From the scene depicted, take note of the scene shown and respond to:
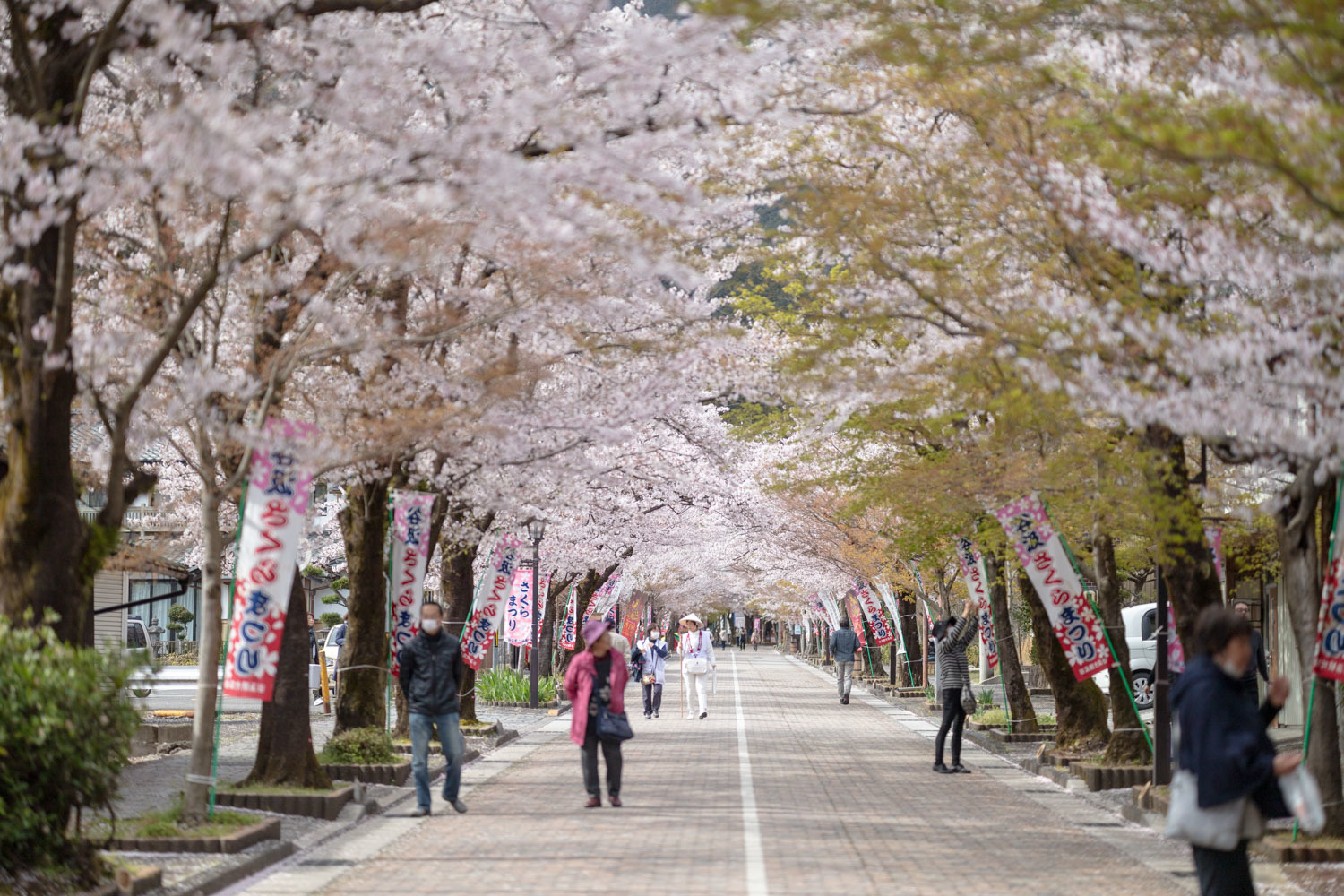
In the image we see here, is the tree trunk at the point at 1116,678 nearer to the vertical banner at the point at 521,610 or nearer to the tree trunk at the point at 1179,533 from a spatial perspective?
the tree trunk at the point at 1179,533

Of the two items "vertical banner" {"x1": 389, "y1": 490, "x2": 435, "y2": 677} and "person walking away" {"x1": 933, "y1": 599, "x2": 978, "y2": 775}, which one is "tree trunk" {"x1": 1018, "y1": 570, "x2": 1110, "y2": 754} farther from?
"vertical banner" {"x1": 389, "y1": 490, "x2": 435, "y2": 677}

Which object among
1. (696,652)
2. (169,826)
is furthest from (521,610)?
(169,826)

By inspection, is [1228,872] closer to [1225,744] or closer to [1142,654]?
[1225,744]

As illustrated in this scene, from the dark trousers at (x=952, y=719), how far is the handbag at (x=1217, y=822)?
39.9ft

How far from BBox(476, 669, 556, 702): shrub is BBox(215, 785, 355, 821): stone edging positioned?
19.2m

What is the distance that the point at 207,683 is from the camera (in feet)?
39.9

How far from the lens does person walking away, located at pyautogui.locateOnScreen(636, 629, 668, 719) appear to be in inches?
1166

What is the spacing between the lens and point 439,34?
11242 mm

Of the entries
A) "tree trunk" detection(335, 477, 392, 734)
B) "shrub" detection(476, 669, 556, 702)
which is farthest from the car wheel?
"tree trunk" detection(335, 477, 392, 734)

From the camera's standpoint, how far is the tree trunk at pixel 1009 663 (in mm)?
23344

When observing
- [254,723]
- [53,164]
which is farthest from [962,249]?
[254,723]

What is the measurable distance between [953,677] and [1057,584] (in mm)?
2218

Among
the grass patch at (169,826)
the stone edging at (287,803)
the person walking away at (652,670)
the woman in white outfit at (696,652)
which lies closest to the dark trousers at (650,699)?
the person walking away at (652,670)

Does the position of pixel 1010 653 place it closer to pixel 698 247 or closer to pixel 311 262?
pixel 698 247
